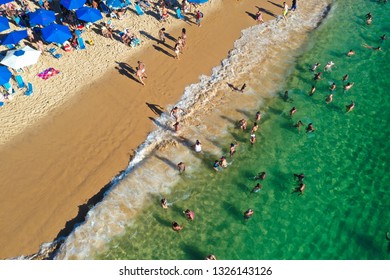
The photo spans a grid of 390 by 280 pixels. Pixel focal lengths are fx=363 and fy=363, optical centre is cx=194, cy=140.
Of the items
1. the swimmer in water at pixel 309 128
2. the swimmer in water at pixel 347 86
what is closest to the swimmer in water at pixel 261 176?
the swimmer in water at pixel 309 128

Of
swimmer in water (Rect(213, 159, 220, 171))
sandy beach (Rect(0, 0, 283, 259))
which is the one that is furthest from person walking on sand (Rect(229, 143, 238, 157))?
sandy beach (Rect(0, 0, 283, 259))

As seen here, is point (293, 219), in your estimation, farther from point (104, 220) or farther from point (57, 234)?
point (57, 234)

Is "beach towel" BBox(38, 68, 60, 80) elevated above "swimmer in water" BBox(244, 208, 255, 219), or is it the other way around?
→ "beach towel" BBox(38, 68, 60, 80)

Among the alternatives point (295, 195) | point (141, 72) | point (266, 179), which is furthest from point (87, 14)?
point (295, 195)

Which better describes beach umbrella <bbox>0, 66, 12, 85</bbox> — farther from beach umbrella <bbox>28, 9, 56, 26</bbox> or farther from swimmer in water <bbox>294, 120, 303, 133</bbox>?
swimmer in water <bbox>294, 120, 303, 133</bbox>

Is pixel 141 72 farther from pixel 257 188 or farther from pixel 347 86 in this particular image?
pixel 347 86

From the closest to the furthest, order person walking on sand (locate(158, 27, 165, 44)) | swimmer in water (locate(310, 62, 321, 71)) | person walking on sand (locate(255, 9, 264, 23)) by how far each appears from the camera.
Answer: swimmer in water (locate(310, 62, 321, 71)) → person walking on sand (locate(158, 27, 165, 44)) → person walking on sand (locate(255, 9, 264, 23))

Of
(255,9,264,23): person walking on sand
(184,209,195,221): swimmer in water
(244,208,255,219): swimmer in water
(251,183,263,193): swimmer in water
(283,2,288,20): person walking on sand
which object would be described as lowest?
(184,209,195,221): swimmer in water
